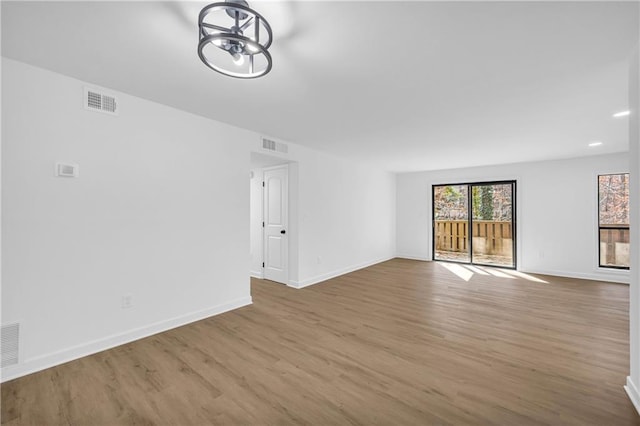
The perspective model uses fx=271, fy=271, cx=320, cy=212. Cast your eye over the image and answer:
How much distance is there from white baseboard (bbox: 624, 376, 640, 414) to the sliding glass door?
15.6 ft

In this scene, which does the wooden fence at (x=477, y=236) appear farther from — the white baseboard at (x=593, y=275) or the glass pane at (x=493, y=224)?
the white baseboard at (x=593, y=275)

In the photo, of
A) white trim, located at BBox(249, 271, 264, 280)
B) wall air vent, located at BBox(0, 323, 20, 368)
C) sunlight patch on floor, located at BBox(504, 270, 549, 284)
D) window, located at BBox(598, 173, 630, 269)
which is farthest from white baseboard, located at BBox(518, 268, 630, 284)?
wall air vent, located at BBox(0, 323, 20, 368)

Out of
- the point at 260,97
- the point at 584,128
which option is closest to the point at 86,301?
the point at 260,97

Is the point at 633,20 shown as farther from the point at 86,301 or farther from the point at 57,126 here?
the point at 86,301

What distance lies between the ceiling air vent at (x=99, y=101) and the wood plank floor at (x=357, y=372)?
7.36 ft

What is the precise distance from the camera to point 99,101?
253 centimetres

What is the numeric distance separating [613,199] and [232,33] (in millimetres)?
7240

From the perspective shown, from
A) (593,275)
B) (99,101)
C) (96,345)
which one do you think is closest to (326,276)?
(96,345)

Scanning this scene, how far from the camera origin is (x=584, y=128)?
12.0 feet

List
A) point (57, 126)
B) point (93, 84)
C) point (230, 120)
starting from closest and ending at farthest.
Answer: point (57, 126) → point (93, 84) → point (230, 120)

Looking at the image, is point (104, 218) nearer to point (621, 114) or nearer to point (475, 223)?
point (621, 114)

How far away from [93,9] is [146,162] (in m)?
1.48

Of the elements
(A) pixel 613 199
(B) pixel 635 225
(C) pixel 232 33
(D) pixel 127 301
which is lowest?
(D) pixel 127 301

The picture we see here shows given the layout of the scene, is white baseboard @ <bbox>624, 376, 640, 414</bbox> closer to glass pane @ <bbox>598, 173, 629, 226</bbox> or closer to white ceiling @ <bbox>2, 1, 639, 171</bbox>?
white ceiling @ <bbox>2, 1, 639, 171</bbox>
